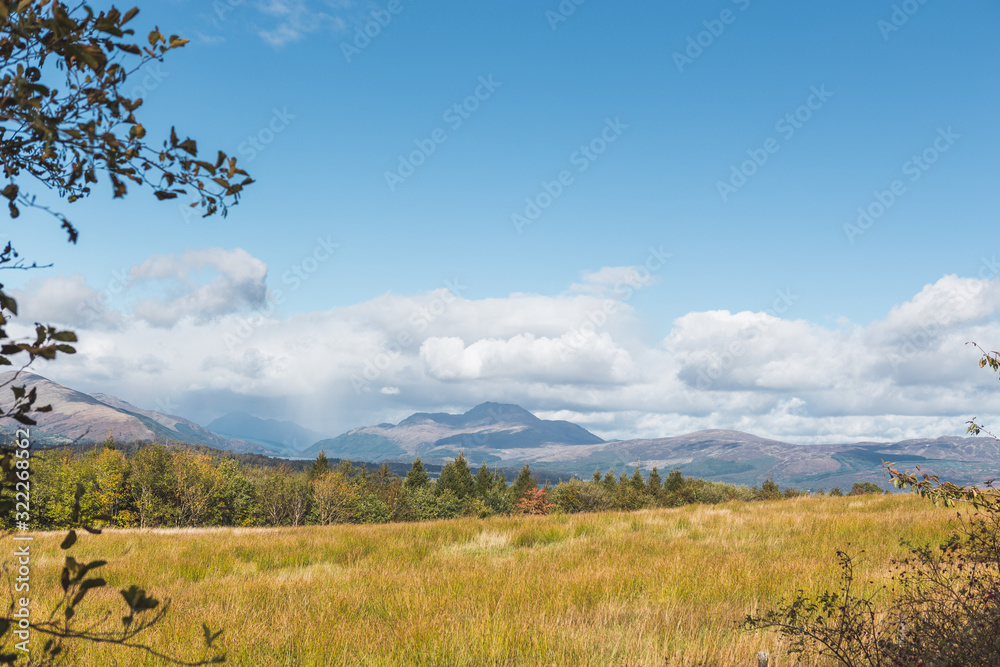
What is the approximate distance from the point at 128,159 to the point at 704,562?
8.63 meters

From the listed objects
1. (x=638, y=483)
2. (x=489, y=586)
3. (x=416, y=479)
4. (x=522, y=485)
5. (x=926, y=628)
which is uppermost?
(x=926, y=628)

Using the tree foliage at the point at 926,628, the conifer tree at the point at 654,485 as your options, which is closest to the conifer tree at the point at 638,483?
the conifer tree at the point at 654,485

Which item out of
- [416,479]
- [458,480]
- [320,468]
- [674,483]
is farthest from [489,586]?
[674,483]

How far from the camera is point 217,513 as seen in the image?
76.4 m

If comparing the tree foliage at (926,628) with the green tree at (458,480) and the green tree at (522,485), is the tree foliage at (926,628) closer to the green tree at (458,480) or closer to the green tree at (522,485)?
the green tree at (458,480)

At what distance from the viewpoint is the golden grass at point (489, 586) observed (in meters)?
4.79

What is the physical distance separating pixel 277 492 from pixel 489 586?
283 feet

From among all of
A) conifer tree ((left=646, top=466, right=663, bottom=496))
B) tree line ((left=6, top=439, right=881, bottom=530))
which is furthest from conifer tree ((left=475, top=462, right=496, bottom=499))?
conifer tree ((left=646, top=466, right=663, bottom=496))

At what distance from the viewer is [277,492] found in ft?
271

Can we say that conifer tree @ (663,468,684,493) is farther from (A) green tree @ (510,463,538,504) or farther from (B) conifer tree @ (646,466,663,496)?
(A) green tree @ (510,463,538,504)

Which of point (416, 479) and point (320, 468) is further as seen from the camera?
point (416, 479)

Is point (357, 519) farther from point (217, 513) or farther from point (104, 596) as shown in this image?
point (104, 596)

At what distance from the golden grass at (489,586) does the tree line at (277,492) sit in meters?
34.1

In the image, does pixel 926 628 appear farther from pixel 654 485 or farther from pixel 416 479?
pixel 654 485
